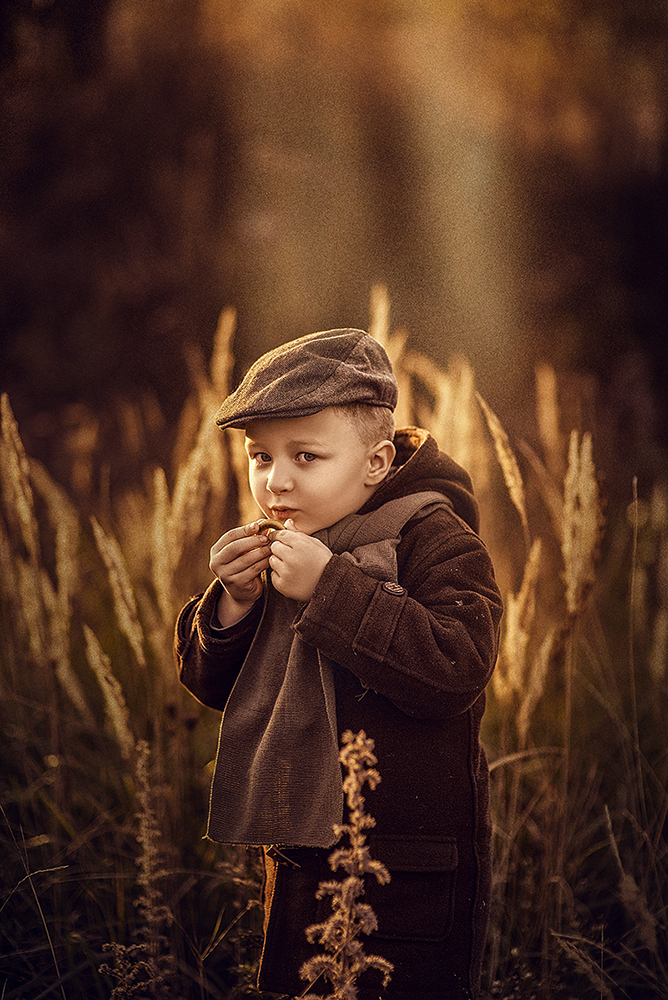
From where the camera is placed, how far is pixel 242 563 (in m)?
1.23

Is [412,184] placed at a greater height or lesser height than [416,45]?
lesser

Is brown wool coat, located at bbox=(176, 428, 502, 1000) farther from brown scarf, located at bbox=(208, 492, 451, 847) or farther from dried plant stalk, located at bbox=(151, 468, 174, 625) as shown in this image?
dried plant stalk, located at bbox=(151, 468, 174, 625)

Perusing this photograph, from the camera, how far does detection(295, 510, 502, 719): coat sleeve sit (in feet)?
3.73

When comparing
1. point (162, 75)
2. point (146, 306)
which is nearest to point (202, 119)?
point (162, 75)

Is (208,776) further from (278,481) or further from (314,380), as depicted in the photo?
(314,380)

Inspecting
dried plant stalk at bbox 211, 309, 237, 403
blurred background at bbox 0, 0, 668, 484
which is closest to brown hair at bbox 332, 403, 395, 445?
dried plant stalk at bbox 211, 309, 237, 403

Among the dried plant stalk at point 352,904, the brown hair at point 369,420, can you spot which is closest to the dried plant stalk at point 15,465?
the brown hair at point 369,420

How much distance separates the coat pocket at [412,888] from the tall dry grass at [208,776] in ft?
1.04

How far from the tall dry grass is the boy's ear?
32cm

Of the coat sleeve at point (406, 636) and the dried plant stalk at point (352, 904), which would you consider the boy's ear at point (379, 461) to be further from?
the dried plant stalk at point (352, 904)

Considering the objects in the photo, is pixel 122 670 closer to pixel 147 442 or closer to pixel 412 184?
pixel 147 442

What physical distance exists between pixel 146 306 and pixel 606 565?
2599 mm

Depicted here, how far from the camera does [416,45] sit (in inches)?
144

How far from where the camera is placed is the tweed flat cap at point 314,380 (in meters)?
1.19
